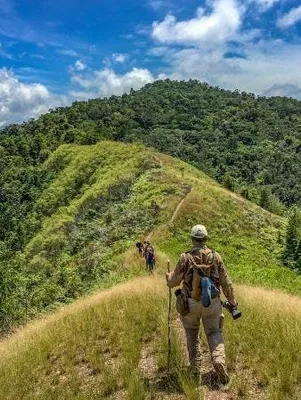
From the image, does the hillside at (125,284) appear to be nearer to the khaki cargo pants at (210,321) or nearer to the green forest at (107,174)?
the green forest at (107,174)

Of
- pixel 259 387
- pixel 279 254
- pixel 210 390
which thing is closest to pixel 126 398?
pixel 210 390

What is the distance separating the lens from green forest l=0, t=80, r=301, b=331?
3784 cm

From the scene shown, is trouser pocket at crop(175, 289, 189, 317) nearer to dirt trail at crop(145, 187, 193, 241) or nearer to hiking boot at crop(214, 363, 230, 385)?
hiking boot at crop(214, 363, 230, 385)

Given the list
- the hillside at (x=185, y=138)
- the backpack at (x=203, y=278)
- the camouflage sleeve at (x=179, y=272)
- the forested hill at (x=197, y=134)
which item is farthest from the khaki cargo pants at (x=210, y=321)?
the forested hill at (x=197, y=134)

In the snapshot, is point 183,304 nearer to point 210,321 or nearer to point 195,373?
point 210,321

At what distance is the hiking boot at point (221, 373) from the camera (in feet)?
23.8

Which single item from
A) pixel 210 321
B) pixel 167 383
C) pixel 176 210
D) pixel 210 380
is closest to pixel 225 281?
pixel 210 321

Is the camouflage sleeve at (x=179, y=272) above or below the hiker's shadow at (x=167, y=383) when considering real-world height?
above

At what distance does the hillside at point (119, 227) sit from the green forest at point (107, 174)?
6.7 inches

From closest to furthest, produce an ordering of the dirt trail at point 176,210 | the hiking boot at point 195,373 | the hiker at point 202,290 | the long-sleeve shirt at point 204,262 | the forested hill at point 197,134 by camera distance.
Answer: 1. the hiking boot at point 195,373
2. the hiker at point 202,290
3. the long-sleeve shirt at point 204,262
4. the dirt trail at point 176,210
5. the forested hill at point 197,134

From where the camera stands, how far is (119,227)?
43.8 m

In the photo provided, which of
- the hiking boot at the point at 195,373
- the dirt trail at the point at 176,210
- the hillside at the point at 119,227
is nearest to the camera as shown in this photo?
the hiking boot at the point at 195,373

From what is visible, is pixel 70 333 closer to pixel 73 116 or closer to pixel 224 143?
pixel 73 116

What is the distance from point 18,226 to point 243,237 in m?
32.2
